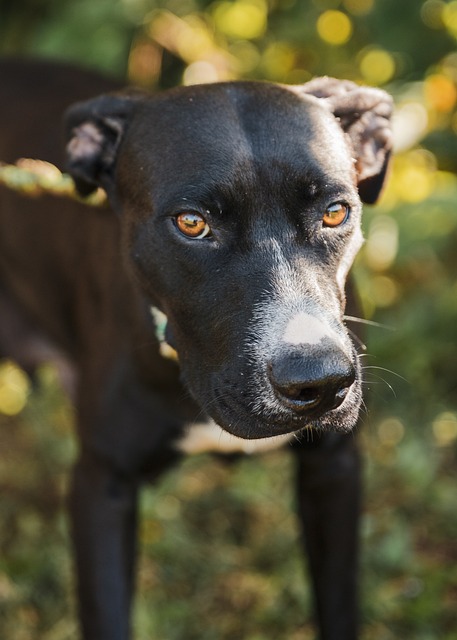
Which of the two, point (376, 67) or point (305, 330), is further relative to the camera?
point (376, 67)

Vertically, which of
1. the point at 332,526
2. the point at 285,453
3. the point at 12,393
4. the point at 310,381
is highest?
the point at 310,381

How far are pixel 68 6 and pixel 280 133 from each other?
2.70 metres

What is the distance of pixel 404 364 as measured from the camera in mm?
4391

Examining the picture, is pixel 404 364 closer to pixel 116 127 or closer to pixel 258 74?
pixel 258 74

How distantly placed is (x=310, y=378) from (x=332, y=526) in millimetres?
1080

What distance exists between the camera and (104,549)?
9.75 ft

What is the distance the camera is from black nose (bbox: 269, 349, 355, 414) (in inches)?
82.3

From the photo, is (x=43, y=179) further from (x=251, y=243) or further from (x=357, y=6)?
(x=357, y=6)

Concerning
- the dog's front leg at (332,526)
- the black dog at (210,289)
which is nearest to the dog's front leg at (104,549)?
the black dog at (210,289)

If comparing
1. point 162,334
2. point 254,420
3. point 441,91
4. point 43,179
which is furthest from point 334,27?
point 254,420

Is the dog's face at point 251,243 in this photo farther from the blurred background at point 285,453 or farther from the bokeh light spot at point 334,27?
the bokeh light spot at point 334,27

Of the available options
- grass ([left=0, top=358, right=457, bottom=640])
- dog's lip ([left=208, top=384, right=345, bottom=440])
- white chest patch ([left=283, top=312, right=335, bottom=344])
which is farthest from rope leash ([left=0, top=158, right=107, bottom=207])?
grass ([left=0, top=358, right=457, bottom=640])

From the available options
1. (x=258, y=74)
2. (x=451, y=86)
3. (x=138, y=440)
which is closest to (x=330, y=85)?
(x=138, y=440)

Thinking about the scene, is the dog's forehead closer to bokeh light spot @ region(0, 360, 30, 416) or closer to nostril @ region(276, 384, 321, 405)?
nostril @ region(276, 384, 321, 405)
